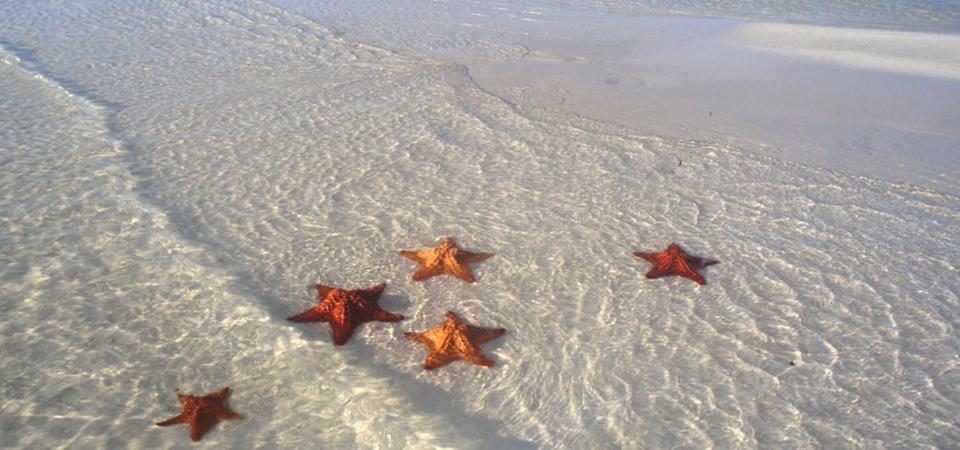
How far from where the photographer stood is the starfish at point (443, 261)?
5.43m

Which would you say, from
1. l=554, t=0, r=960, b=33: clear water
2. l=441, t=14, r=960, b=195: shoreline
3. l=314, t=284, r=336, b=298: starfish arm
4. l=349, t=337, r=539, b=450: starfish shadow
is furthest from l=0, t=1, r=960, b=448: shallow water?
l=554, t=0, r=960, b=33: clear water

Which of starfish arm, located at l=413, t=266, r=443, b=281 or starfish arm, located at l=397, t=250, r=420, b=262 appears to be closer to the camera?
starfish arm, located at l=413, t=266, r=443, b=281

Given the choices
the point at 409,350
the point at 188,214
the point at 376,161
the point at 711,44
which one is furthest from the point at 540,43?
the point at 409,350

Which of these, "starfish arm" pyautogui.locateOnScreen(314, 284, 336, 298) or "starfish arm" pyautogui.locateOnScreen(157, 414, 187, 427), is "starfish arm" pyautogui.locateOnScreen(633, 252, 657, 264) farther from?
"starfish arm" pyautogui.locateOnScreen(157, 414, 187, 427)

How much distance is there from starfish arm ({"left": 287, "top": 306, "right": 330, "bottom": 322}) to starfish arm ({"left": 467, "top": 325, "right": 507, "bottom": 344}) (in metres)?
0.99

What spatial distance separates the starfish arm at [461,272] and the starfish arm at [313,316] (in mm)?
1057

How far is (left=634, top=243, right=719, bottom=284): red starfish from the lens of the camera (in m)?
5.44

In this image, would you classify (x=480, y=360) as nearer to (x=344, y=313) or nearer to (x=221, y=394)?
(x=344, y=313)

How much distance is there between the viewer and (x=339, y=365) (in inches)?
181

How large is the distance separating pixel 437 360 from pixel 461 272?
1.10 m

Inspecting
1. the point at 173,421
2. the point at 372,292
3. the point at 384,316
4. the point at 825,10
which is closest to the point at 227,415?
the point at 173,421

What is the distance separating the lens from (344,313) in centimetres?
479

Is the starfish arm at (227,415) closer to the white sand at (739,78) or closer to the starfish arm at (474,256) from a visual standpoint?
the starfish arm at (474,256)

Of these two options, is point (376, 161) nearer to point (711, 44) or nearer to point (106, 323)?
point (106, 323)
